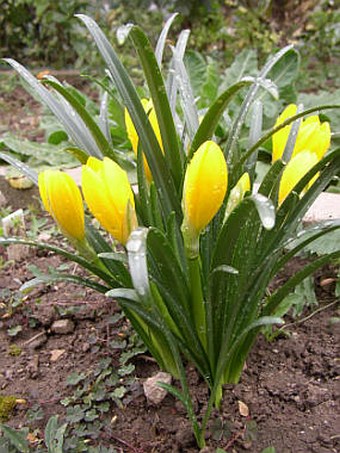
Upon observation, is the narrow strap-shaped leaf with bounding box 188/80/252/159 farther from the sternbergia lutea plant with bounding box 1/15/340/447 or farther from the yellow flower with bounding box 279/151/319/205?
the yellow flower with bounding box 279/151/319/205

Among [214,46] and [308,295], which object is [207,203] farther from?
[214,46]

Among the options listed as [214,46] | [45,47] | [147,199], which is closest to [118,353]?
[147,199]

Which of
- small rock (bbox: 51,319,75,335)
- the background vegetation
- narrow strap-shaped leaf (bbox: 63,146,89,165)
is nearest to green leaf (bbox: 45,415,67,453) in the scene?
small rock (bbox: 51,319,75,335)

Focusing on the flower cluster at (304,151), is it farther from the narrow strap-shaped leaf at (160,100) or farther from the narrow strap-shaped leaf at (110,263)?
the narrow strap-shaped leaf at (110,263)

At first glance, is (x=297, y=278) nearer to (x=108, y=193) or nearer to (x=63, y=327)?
(x=108, y=193)

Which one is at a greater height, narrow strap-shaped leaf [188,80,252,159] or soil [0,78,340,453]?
narrow strap-shaped leaf [188,80,252,159]

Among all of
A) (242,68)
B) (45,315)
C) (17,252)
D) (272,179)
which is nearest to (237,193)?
(272,179)
